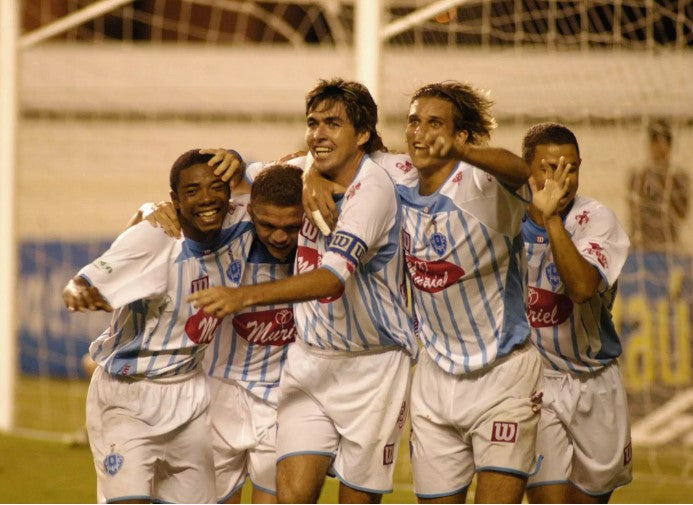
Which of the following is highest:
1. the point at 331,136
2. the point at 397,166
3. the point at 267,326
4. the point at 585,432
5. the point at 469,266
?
the point at 331,136

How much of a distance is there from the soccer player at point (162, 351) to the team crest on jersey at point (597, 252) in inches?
52.8

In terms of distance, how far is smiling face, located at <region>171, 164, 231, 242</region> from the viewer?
4211 millimetres

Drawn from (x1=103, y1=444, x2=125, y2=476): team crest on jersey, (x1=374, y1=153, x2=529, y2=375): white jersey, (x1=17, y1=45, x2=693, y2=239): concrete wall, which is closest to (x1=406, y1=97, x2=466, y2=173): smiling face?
(x1=374, y1=153, x2=529, y2=375): white jersey

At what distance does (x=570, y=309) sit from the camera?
179 inches

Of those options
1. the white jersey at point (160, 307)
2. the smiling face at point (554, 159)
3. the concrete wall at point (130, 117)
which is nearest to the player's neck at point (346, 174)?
the white jersey at point (160, 307)

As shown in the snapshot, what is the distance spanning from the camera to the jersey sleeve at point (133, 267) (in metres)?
4.06

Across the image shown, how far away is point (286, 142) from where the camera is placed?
13445 mm

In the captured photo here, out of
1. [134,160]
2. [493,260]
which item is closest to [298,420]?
[493,260]

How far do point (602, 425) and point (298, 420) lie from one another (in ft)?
4.26

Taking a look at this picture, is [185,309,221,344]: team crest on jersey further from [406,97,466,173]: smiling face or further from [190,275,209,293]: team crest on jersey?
[406,97,466,173]: smiling face

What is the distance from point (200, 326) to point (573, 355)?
1.53m

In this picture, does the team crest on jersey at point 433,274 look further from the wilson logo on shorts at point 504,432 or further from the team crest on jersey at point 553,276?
the team crest on jersey at point 553,276

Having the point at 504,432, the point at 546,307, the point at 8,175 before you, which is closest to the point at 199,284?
the point at 504,432

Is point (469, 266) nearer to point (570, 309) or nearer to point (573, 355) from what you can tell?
point (570, 309)
